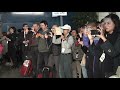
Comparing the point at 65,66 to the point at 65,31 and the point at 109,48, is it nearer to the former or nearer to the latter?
the point at 65,31

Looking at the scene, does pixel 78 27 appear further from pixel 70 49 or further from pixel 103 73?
pixel 103 73

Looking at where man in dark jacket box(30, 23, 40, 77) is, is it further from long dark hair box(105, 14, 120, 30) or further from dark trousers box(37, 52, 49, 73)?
long dark hair box(105, 14, 120, 30)

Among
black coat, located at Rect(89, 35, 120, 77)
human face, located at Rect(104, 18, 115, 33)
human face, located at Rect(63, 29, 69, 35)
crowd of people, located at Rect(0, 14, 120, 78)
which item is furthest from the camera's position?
human face, located at Rect(63, 29, 69, 35)

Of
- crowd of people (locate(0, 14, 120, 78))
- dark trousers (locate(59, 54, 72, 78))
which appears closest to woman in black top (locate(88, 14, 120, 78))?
crowd of people (locate(0, 14, 120, 78))

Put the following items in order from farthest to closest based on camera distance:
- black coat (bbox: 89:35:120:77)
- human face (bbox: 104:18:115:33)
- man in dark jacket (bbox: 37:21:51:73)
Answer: man in dark jacket (bbox: 37:21:51:73) < human face (bbox: 104:18:115:33) < black coat (bbox: 89:35:120:77)

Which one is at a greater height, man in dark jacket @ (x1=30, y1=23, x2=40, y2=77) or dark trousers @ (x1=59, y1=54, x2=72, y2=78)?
man in dark jacket @ (x1=30, y1=23, x2=40, y2=77)

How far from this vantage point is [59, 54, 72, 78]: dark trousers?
5094mm

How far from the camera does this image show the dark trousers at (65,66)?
16.7ft

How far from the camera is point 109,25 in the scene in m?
4.58

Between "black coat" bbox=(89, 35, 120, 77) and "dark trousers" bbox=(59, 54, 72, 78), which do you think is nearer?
"black coat" bbox=(89, 35, 120, 77)

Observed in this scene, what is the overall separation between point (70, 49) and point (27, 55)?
83 centimetres

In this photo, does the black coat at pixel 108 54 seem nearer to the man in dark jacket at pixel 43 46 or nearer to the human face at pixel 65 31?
the human face at pixel 65 31
